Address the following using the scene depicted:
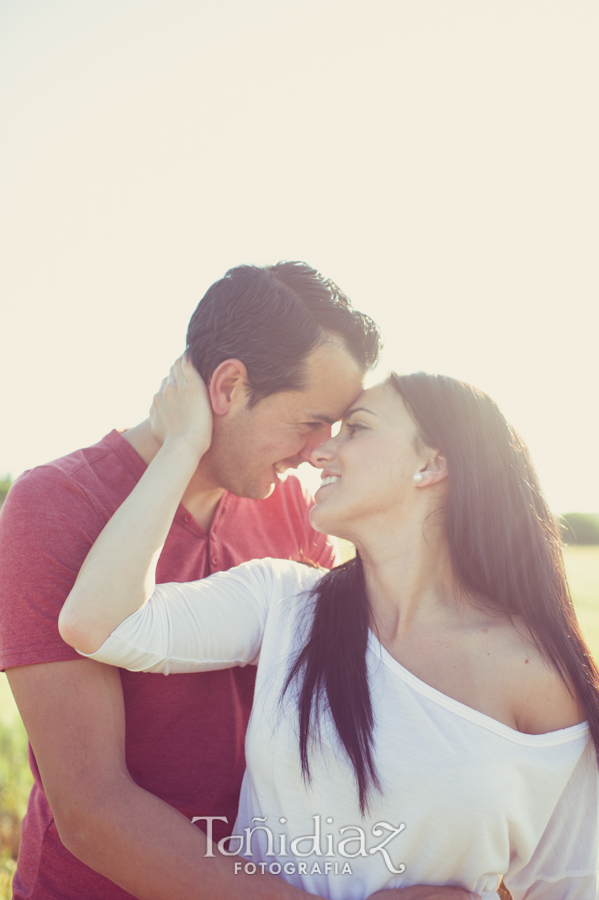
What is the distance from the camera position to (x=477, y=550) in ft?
6.66

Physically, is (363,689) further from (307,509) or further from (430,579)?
(307,509)

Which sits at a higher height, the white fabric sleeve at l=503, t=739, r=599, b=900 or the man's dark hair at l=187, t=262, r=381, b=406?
the man's dark hair at l=187, t=262, r=381, b=406

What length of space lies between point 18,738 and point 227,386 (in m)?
3.93

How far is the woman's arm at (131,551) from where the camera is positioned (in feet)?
5.71

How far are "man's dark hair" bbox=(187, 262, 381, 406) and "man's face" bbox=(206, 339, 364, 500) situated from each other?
4 centimetres

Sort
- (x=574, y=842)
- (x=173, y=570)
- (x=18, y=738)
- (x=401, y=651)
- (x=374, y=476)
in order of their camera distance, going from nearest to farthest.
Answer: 1. (x=574, y=842)
2. (x=401, y=651)
3. (x=374, y=476)
4. (x=173, y=570)
5. (x=18, y=738)

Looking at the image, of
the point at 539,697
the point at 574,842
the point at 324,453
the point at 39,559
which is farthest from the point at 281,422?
the point at 574,842

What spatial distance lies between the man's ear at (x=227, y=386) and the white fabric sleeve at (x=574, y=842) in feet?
5.44

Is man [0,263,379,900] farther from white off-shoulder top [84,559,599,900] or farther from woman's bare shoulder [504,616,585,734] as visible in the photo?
woman's bare shoulder [504,616,585,734]

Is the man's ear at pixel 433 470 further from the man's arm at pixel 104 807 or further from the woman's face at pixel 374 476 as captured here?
the man's arm at pixel 104 807

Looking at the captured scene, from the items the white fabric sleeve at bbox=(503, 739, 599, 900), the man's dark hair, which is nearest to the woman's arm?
the man's dark hair

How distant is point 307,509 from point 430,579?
0.95 metres

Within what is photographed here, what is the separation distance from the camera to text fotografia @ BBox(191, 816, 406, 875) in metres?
1.69

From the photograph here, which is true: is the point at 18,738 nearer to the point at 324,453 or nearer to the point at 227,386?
the point at 227,386
